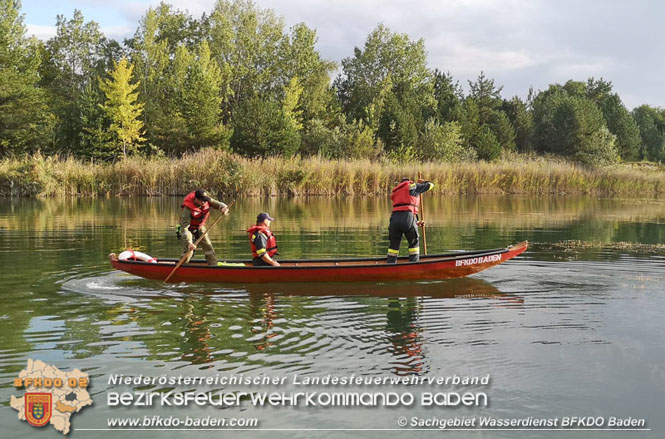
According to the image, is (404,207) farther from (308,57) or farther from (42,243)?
(308,57)

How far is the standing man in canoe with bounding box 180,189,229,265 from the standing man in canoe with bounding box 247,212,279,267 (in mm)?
855

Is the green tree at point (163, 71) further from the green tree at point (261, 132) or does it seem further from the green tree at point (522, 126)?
the green tree at point (522, 126)

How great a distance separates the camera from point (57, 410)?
6.34m

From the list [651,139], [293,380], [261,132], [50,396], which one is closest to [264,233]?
[293,380]

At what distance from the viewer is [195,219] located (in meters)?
13.6

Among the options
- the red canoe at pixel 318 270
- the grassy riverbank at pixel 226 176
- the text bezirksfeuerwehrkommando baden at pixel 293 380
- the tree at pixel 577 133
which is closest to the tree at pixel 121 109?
the grassy riverbank at pixel 226 176

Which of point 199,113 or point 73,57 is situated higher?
point 73,57

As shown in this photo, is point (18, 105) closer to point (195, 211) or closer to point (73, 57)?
point (73, 57)

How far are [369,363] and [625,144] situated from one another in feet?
262

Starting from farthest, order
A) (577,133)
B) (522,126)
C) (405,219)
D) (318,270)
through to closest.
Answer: (522,126), (577,133), (405,219), (318,270)

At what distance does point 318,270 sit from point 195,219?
294 cm

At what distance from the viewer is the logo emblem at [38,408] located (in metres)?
6.21

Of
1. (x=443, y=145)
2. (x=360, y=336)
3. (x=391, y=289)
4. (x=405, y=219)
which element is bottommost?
(x=360, y=336)

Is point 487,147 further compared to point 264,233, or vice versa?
point 487,147
